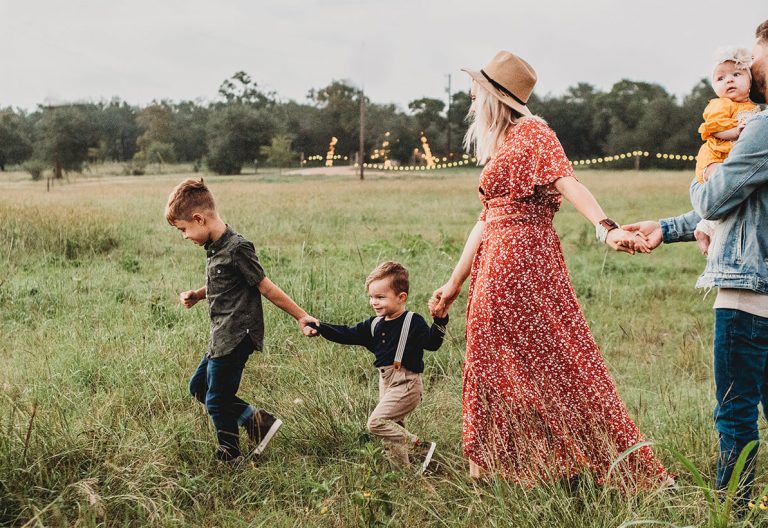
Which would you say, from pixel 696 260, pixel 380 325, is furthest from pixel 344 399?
pixel 696 260

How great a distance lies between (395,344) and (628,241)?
3.98 feet

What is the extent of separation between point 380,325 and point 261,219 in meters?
12.2

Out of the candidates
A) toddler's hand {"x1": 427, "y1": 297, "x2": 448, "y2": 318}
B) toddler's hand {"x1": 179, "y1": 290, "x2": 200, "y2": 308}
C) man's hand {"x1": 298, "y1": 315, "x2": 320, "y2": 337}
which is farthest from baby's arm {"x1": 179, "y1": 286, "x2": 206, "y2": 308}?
toddler's hand {"x1": 427, "y1": 297, "x2": 448, "y2": 318}

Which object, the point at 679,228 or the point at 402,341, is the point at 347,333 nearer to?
the point at 402,341

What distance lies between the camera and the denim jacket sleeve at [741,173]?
253 cm

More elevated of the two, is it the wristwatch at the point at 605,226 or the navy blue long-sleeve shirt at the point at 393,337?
the wristwatch at the point at 605,226

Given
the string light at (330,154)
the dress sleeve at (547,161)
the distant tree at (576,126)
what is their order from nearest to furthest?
the dress sleeve at (547,161)
the string light at (330,154)
the distant tree at (576,126)

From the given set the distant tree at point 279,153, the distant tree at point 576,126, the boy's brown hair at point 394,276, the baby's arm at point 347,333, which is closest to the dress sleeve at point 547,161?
the boy's brown hair at point 394,276

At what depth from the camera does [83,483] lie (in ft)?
9.84

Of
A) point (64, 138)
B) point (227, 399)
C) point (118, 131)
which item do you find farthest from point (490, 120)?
point (118, 131)

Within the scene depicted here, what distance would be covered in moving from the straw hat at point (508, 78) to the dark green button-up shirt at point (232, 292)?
4.55 ft

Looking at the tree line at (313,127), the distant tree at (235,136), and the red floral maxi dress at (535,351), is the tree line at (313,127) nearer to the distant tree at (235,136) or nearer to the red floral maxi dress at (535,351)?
the distant tree at (235,136)

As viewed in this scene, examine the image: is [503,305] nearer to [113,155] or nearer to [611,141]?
[113,155]

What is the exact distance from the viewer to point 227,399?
11.9 feet
